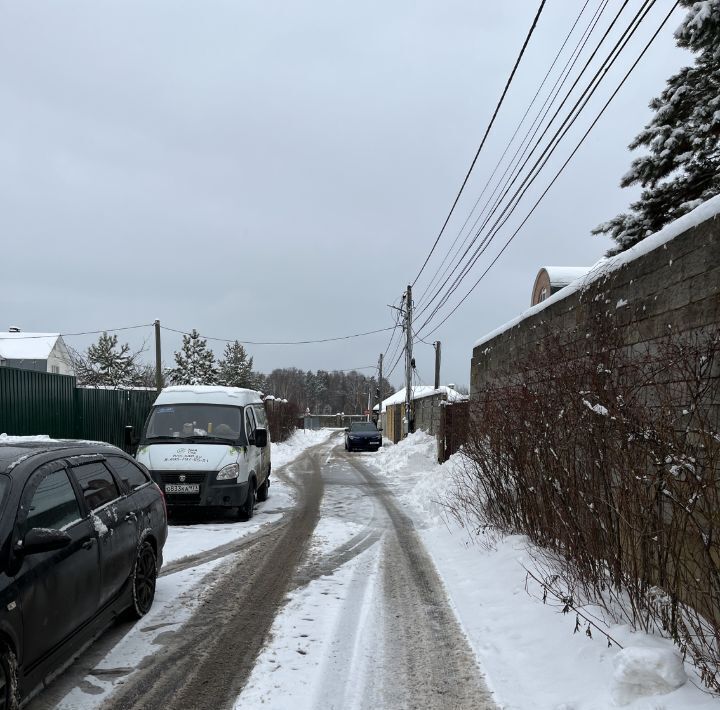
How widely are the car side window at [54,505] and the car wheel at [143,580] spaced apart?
1078 mm

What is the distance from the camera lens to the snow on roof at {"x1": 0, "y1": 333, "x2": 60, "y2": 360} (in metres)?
50.7

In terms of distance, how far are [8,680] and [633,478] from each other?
3.80 meters

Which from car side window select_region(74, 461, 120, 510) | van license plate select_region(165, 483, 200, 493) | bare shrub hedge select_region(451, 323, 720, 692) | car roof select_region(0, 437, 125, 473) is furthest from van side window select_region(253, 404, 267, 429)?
car roof select_region(0, 437, 125, 473)

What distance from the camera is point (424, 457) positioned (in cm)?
1991

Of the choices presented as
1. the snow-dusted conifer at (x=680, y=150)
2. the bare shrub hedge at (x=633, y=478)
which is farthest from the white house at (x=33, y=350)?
the bare shrub hedge at (x=633, y=478)

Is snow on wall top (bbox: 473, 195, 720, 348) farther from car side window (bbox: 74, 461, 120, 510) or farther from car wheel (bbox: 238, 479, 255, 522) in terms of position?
car wheel (bbox: 238, 479, 255, 522)

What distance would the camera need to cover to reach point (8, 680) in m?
2.81

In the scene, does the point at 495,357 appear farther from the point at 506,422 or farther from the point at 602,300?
the point at 602,300

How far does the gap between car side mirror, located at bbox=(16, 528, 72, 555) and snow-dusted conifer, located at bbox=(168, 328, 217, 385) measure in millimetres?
49636

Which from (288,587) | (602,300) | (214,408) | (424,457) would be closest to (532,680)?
(288,587)

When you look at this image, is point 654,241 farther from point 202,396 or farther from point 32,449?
point 202,396

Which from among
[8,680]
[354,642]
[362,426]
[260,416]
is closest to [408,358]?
[362,426]

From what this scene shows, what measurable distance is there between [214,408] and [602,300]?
22.6 feet

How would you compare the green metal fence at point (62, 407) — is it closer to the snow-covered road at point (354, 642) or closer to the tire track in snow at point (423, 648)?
the snow-covered road at point (354, 642)
